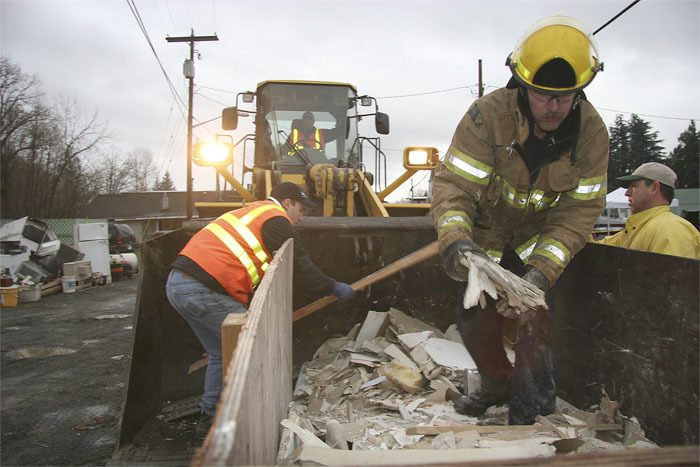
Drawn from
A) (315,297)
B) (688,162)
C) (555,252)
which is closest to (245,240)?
(315,297)

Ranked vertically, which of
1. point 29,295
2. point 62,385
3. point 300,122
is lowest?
point 62,385

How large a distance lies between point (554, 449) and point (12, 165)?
33382 millimetres

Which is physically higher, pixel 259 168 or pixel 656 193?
pixel 259 168

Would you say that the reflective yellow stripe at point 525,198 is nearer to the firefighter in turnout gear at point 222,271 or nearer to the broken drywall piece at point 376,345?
the firefighter in turnout gear at point 222,271

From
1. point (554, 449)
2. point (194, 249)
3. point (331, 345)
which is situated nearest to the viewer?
point (554, 449)

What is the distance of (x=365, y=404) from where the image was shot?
2.84m

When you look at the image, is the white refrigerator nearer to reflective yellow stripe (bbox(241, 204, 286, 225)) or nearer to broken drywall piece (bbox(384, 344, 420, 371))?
reflective yellow stripe (bbox(241, 204, 286, 225))

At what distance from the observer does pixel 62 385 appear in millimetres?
4945

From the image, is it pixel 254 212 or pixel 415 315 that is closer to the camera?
pixel 254 212

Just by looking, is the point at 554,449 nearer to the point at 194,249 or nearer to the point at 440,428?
the point at 440,428

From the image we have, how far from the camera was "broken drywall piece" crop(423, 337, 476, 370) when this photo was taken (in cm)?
319

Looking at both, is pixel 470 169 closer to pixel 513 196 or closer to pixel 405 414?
pixel 513 196

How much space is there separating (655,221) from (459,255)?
1785 millimetres

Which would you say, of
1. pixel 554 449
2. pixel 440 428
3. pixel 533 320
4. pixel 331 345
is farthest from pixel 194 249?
pixel 554 449
